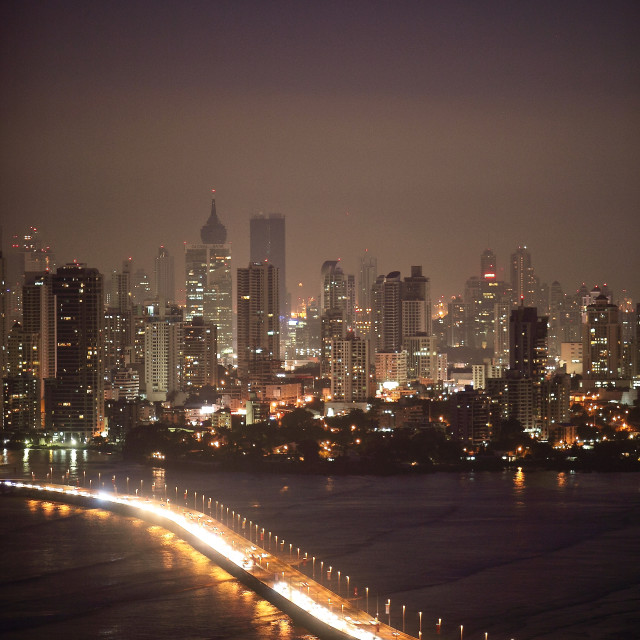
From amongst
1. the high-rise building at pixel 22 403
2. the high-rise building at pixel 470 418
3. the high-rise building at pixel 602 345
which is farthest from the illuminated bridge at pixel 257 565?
the high-rise building at pixel 602 345

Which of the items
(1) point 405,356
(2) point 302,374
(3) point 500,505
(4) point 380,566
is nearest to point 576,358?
(1) point 405,356

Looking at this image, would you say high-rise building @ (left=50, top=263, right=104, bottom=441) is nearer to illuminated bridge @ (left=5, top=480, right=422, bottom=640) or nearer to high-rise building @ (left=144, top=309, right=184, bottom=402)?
high-rise building @ (left=144, top=309, right=184, bottom=402)

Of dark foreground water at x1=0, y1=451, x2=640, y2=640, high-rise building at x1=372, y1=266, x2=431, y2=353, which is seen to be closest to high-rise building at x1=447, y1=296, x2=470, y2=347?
high-rise building at x1=372, y1=266, x2=431, y2=353

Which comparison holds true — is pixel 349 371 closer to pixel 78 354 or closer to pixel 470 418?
pixel 78 354

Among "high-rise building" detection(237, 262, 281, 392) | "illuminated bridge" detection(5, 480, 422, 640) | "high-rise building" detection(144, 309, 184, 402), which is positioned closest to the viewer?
"illuminated bridge" detection(5, 480, 422, 640)

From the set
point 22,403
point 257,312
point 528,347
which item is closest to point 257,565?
point 22,403

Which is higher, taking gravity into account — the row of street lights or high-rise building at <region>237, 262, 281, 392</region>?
high-rise building at <region>237, 262, 281, 392</region>

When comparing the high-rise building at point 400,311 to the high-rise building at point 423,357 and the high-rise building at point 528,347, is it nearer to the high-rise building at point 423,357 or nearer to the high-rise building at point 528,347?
the high-rise building at point 423,357
